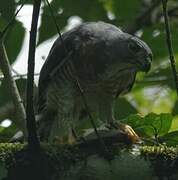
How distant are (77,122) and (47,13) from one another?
0.78 metres

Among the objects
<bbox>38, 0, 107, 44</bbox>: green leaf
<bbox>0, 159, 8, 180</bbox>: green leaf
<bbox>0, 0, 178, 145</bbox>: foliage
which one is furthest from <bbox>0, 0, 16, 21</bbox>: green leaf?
<bbox>38, 0, 107, 44</bbox>: green leaf

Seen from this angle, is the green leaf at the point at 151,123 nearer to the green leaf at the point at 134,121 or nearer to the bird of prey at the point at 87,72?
the green leaf at the point at 134,121

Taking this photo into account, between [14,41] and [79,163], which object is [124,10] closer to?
[14,41]

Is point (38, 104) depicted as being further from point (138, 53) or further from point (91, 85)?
point (138, 53)

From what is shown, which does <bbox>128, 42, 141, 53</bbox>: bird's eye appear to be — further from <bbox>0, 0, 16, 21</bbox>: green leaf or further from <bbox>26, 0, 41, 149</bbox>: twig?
<bbox>26, 0, 41, 149</bbox>: twig

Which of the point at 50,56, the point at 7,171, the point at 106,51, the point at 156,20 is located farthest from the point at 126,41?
the point at 7,171

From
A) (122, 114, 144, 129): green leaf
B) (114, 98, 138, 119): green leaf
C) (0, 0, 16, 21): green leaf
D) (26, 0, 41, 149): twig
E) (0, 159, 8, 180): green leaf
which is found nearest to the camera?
(26, 0, 41, 149): twig

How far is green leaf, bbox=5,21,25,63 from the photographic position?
4.05 metres

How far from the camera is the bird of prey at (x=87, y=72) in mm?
3959

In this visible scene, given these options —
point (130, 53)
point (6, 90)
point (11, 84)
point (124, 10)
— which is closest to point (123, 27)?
point (124, 10)

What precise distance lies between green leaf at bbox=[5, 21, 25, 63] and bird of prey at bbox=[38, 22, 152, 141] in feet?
0.69

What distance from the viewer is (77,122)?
4.08m

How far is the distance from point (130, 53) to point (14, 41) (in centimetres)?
75

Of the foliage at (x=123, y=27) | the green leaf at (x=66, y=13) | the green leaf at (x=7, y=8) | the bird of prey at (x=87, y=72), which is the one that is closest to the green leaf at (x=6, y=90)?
the foliage at (x=123, y=27)
